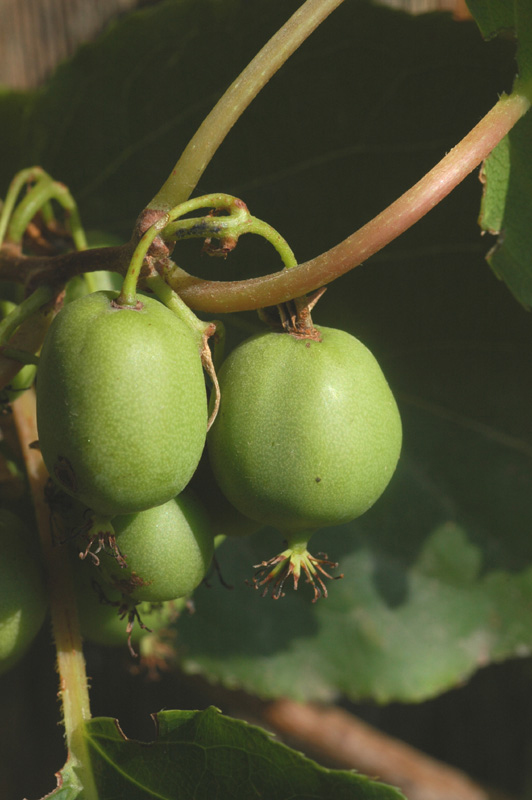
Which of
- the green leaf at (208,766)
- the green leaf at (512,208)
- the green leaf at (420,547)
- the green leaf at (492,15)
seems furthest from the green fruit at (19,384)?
the green leaf at (492,15)

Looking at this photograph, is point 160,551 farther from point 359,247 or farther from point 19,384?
point 359,247

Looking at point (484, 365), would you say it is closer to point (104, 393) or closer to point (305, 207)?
point (305, 207)

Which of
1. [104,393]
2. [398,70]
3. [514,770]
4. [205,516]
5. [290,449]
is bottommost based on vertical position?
[514,770]

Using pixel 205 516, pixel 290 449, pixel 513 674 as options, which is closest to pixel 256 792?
pixel 205 516

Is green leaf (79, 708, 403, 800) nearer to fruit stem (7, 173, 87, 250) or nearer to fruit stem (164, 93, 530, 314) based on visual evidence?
fruit stem (164, 93, 530, 314)

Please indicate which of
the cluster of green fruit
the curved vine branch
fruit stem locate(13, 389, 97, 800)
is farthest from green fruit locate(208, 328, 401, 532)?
fruit stem locate(13, 389, 97, 800)
